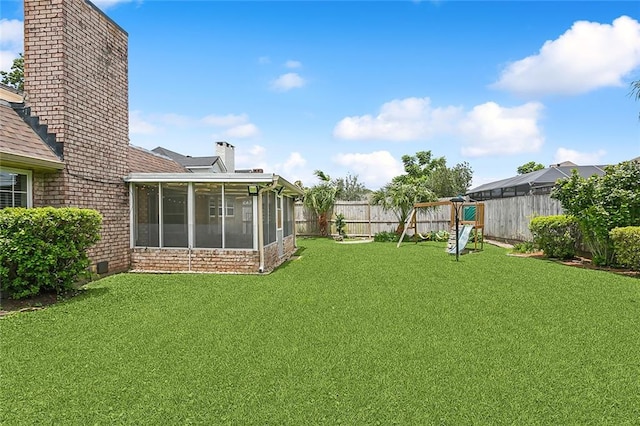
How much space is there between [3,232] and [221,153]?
15.9m

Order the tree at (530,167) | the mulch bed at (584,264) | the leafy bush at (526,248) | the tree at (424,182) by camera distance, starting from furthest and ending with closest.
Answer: the tree at (530,167) < the tree at (424,182) < the leafy bush at (526,248) < the mulch bed at (584,264)

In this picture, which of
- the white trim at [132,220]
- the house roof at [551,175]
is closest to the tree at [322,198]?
the house roof at [551,175]

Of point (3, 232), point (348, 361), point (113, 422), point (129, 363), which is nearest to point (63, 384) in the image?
point (129, 363)

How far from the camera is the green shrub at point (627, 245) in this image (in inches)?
339

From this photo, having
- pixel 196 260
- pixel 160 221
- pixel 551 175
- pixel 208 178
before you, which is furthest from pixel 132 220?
pixel 551 175

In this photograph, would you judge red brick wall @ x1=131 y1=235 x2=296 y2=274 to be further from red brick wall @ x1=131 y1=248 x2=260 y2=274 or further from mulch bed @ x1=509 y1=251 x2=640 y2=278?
mulch bed @ x1=509 y1=251 x2=640 y2=278

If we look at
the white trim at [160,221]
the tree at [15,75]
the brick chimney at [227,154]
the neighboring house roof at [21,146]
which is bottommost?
the white trim at [160,221]

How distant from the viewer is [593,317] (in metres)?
5.30

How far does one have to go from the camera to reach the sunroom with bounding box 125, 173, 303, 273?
9.27 metres

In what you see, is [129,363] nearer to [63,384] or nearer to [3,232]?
[63,384]

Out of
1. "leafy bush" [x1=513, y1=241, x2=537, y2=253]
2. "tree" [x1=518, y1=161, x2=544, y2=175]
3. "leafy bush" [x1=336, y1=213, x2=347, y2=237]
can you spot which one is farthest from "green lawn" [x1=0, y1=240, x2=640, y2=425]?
"tree" [x1=518, y1=161, x2=544, y2=175]

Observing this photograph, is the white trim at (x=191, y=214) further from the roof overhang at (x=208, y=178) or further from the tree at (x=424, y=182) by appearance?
the tree at (x=424, y=182)

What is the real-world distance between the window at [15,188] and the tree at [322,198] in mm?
13261

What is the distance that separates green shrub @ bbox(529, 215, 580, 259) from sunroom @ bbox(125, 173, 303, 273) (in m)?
8.19
